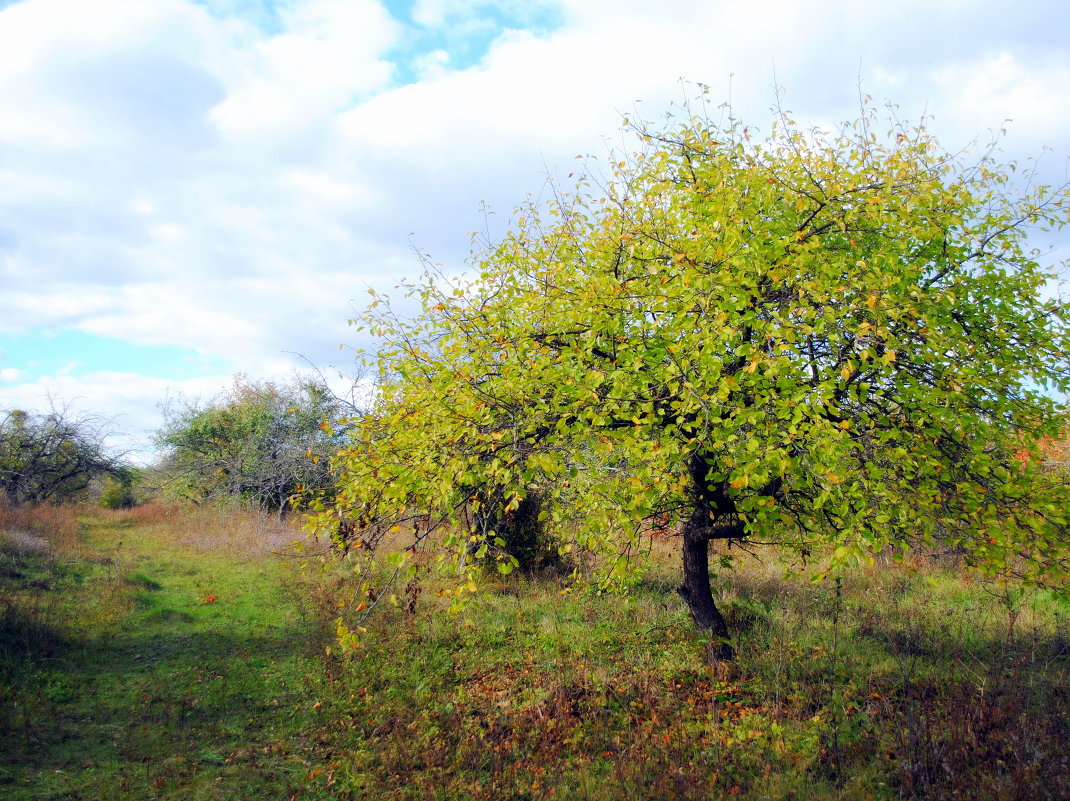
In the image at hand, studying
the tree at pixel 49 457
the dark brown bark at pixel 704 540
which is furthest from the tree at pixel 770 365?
the tree at pixel 49 457

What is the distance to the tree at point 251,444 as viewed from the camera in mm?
23703

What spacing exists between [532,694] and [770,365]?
5.63m

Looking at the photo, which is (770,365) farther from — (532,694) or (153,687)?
(153,687)

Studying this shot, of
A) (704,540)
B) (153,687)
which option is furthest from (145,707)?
(704,540)

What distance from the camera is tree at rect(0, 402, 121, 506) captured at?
2389 centimetres

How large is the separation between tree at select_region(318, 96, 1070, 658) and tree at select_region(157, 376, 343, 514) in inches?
615

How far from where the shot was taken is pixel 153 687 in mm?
8469

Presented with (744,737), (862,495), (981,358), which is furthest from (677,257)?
(744,737)

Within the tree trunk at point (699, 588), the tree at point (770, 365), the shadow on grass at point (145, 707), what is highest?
the tree at point (770, 365)

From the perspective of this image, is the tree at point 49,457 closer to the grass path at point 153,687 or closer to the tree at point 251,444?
the tree at point 251,444

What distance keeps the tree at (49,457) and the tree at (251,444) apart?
3489 millimetres

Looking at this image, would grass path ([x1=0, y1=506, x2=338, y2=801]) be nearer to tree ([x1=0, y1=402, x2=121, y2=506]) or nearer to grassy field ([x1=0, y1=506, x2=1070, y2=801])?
grassy field ([x1=0, y1=506, x2=1070, y2=801])

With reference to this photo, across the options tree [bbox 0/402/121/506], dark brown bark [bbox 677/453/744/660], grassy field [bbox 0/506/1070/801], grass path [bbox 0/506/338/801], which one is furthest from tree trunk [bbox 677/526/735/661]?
tree [bbox 0/402/121/506]

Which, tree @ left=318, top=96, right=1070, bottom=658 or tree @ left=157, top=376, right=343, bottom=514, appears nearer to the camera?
tree @ left=318, top=96, right=1070, bottom=658
